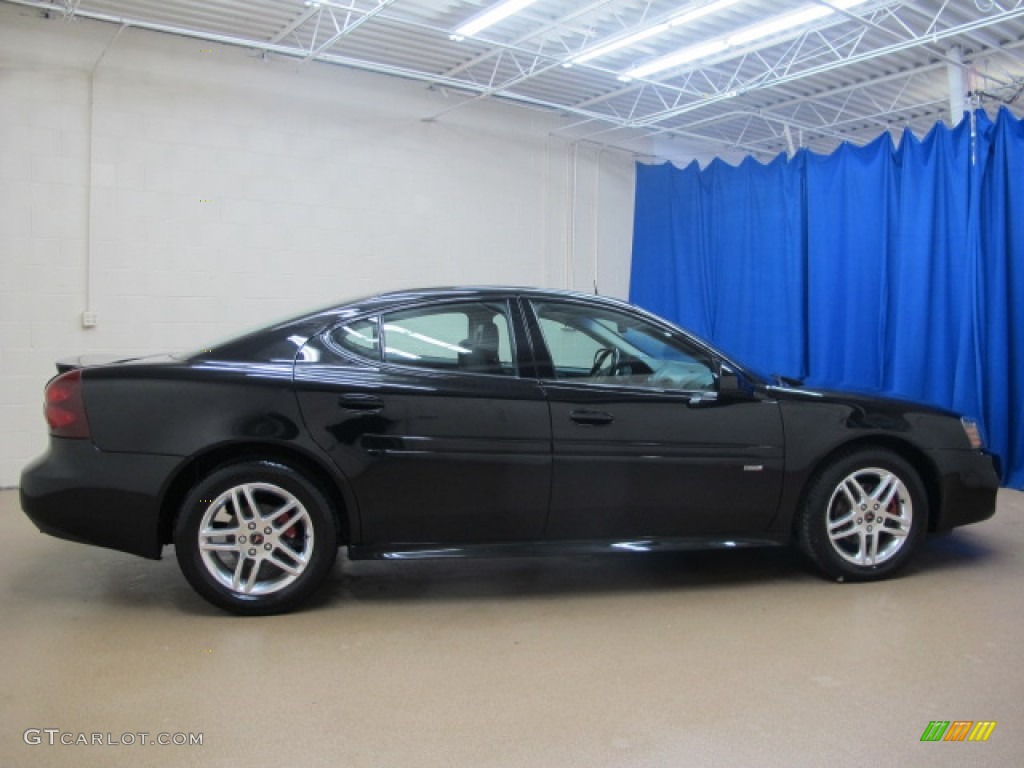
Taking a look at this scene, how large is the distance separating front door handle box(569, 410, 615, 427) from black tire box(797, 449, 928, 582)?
1.02 metres

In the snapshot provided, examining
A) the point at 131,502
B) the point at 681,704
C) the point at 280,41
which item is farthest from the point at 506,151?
the point at 681,704

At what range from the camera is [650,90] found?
26.3ft

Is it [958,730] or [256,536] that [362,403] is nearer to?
[256,536]

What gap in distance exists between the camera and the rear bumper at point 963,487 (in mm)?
3840

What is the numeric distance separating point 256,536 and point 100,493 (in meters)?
0.60

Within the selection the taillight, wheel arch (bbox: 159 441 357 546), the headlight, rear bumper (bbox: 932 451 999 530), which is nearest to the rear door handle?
wheel arch (bbox: 159 441 357 546)

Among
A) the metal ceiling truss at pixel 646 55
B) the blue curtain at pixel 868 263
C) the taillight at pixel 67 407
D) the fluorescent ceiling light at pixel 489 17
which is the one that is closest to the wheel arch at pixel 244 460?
the taillight at pixel 67 407

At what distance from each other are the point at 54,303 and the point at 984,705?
6011mm

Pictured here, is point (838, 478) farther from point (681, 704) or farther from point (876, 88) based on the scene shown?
point (876, 88)

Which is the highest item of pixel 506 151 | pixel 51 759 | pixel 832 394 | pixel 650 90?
pixel 650 90

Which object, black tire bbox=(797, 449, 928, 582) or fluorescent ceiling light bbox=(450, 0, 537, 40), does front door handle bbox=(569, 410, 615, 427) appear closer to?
black tire bbox=(797, 449, 928, 582)

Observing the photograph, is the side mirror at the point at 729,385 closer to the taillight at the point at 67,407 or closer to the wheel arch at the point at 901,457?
the wheel arch at the point at 901,457

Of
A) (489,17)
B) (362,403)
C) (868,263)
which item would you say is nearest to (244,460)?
(362,403)

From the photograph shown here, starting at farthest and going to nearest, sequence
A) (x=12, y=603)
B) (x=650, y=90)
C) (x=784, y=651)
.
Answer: (x=650, y=90)
(x=12, y=603)
(x=784, y=651)
